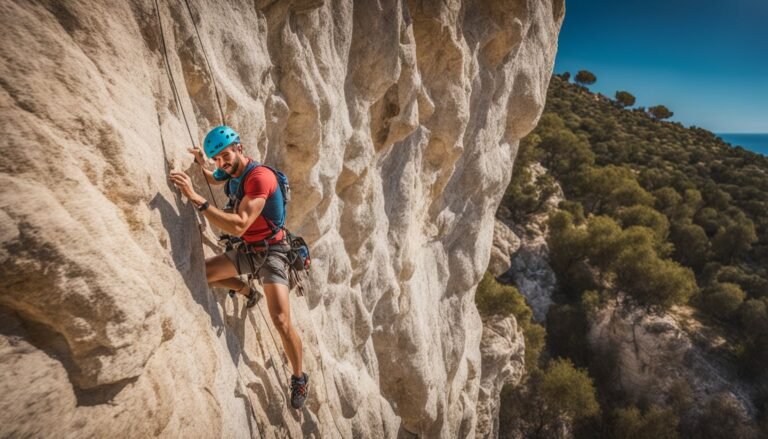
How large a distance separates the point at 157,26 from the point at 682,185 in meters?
50.6

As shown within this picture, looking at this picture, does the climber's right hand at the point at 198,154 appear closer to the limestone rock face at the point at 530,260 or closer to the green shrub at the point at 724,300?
the limestone rock face at the point at 530,260

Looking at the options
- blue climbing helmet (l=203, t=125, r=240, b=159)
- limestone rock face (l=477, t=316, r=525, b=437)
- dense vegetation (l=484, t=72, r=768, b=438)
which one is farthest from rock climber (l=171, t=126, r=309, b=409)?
dense vegetation (l=484, t=72, r=768, b=438)

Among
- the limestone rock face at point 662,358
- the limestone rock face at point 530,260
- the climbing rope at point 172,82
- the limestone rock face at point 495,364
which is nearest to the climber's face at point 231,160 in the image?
the climbing rope at point 172,82

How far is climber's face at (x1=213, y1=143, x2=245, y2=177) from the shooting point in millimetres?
4188

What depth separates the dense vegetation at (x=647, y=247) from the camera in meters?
27.5

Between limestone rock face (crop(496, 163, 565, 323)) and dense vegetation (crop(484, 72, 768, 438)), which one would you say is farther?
limestone rock face (crop(496, 163, 565, 323))

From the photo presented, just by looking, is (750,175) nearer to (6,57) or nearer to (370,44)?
(370,44)

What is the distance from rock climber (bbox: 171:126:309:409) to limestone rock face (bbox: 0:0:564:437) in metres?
0.25

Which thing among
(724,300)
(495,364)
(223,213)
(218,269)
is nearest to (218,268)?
(218,269)

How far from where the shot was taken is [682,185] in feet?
140

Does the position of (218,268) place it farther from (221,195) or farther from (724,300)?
(724,300)

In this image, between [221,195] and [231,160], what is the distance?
1.06 metres

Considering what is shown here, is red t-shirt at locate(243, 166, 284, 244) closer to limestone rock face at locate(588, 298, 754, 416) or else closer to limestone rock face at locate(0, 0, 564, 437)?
limestone rock face at locate(0, 0, 564, 437)

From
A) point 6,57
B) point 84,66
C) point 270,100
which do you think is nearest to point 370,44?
point 270,100
